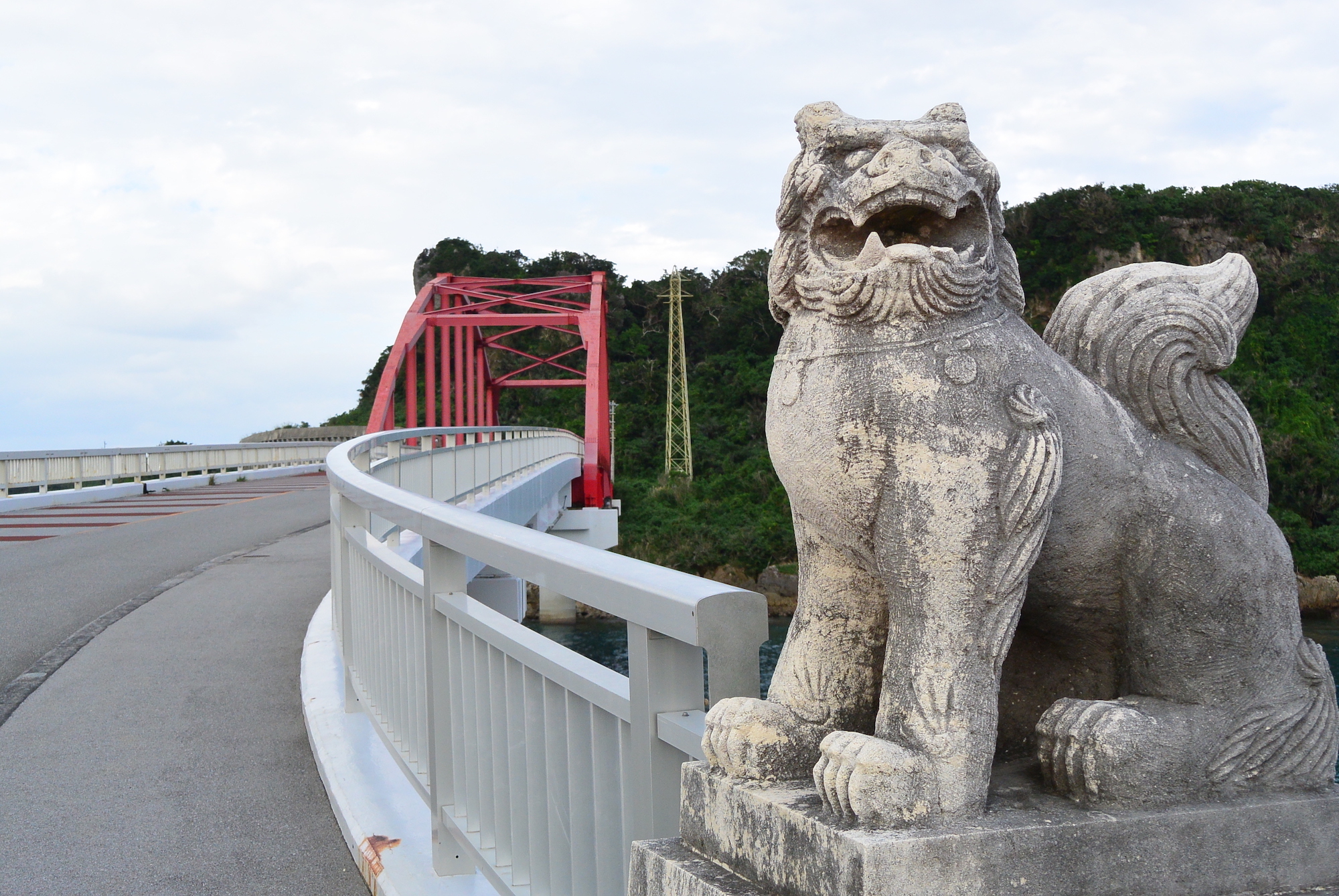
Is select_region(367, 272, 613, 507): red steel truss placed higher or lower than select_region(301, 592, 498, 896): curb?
higher

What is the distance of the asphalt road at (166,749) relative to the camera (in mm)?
3156

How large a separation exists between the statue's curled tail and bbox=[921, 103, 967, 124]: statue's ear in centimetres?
36

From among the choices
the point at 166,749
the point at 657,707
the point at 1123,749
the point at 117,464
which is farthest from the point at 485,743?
the point at 117,464

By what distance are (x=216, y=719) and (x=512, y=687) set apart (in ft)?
10.1

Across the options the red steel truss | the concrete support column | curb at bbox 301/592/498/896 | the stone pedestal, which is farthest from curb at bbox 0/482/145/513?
the stone pedestal

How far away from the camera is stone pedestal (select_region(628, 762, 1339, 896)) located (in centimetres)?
129

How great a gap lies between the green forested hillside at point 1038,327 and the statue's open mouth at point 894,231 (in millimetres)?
24157

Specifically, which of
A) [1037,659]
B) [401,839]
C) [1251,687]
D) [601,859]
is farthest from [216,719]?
[1251,687]

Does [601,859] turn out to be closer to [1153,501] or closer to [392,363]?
[1153,501]

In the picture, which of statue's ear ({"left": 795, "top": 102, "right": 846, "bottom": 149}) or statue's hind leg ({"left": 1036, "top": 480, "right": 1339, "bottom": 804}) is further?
statue's ear ({"left": 795, "top": 102, "right": 846, "bottom": 149})

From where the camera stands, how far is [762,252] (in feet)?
177

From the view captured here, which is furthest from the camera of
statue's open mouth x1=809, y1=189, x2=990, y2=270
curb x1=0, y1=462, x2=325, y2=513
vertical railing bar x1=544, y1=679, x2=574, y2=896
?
curb x1=0, y1=462, x2=325, y2=513

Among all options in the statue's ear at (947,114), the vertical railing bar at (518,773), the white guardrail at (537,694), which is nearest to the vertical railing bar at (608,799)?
the white guardrail at (537,694)

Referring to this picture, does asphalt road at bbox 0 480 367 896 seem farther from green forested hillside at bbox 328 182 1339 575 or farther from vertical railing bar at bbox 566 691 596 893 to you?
green forested hillside at bbox 328 182 1339 575
